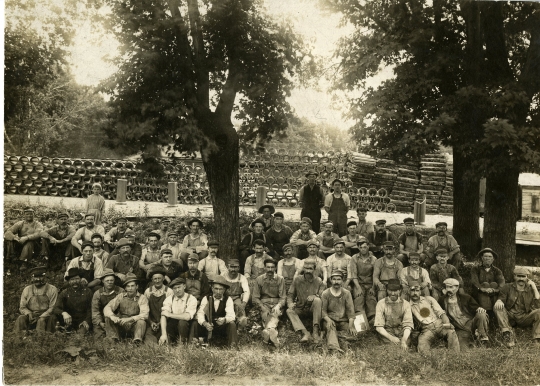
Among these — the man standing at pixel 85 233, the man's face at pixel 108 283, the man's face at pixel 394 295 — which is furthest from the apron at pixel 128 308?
the man's face at pixel 394 295

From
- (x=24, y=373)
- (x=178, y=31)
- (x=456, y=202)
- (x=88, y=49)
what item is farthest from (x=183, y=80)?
(x=456, y=202)

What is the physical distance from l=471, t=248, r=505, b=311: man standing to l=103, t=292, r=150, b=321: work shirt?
16.1 feet

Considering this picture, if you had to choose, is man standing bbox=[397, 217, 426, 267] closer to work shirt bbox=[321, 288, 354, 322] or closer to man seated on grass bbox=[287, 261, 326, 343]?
work shirt bbox=[321, 288, 354, 322]

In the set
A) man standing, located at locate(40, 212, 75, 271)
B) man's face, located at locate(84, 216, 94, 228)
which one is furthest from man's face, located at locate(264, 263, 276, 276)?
man standing, located at locate(40, 212, 75, 271)

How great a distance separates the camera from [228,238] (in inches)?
358

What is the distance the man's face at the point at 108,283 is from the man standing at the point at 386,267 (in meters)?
3.94

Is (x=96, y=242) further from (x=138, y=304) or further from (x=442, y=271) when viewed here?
(x=442, y=271)

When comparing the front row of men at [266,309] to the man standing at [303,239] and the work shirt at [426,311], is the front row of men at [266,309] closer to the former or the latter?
the work shirt at [426,311]

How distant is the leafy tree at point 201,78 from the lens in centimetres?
777

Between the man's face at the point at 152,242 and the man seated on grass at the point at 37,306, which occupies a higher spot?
the man's face at the point at 152,242

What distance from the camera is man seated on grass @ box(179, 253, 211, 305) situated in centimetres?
709

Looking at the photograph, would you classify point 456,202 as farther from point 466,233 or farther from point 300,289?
point 300,289

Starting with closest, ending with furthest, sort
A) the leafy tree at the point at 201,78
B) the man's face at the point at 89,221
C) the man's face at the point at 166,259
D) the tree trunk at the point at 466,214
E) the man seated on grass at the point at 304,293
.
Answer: the man seated on grass at the point at 304,293
the man's face at the point at 166,259
the leafy tree at the point at 201,78
the man's face at the point at 89,221
the tree trunk at the point at 466,214

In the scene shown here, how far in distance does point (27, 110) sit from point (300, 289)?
18.5 ft
